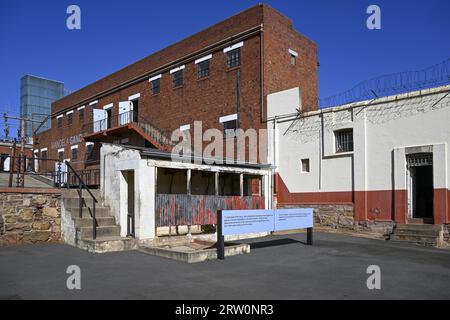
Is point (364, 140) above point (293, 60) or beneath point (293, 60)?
beneath

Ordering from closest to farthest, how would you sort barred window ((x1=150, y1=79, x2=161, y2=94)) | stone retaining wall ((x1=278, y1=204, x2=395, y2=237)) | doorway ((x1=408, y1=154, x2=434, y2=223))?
doorway ((x1=408, y1=154, x2=434, y2=223)) < stone retaining wall ((x1=278, y1=204, x2=395, y2=237)) < barred window ((x1=150, y1=79, x2=161, y2=94))

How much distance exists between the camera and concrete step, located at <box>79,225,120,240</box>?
11.9 meters

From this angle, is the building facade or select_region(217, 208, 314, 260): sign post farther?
the building facade

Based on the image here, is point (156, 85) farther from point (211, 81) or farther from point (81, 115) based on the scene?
point (81, 115)

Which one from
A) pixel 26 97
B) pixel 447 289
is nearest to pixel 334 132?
pixel 447 289

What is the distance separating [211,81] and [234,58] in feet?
6.44

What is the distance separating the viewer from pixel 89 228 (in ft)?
39.7

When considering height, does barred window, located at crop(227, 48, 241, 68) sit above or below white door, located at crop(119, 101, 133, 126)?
above

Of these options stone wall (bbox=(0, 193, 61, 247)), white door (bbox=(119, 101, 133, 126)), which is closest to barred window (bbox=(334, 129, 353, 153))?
stone wall (bbox=(0, 193, 61, 247))

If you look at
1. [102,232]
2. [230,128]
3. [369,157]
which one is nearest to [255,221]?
[102,232]

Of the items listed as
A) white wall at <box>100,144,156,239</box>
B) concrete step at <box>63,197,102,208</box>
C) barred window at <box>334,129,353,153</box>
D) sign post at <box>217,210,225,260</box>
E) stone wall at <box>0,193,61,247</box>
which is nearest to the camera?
sign post at <box>217,210,225,260</box>

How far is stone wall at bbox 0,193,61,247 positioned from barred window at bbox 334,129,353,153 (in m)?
11.5

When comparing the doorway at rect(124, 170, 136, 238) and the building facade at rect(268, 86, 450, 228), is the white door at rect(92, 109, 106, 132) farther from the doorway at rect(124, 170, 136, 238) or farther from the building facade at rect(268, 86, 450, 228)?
the doorway at rect(124, 170, 136, 238)
